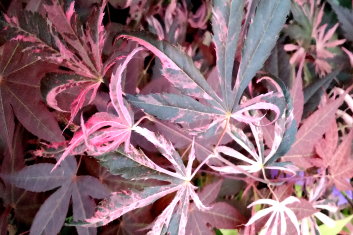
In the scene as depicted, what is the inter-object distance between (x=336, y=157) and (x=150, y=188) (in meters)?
0.31

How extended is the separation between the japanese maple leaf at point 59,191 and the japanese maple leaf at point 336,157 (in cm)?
31

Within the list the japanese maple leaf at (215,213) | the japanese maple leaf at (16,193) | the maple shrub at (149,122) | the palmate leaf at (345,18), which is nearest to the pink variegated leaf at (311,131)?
the maple shrub at (149,122)

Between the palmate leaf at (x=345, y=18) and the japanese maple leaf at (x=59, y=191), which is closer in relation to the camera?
the japanese maple leaf at (x=59, y=191)

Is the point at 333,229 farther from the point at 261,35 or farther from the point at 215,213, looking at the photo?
the point at 261,35

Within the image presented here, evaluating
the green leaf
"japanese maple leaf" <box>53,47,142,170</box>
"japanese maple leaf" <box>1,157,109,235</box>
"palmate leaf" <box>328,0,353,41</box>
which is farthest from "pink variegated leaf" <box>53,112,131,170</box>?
"palmate leaf" <box>328,0,353,41</box>

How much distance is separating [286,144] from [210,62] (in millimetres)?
211

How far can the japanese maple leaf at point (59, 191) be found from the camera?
477 mm

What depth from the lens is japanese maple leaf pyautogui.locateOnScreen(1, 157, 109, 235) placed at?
0.48 meters

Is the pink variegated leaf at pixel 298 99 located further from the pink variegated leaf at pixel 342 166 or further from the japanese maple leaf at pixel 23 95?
the japanese maple leaf at pixel 23 95

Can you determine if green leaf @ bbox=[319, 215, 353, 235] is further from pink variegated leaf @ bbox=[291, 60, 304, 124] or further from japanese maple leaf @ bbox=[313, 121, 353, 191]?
pink variegated leaf @ bbox=[291, 60, 304, 124]

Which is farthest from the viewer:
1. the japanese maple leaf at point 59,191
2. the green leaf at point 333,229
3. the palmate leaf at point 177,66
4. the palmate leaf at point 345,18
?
the palmate leaf at point 345,18

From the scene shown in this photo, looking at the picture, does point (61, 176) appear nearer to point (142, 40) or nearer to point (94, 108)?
point (94, 108)

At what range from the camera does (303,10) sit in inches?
28.9

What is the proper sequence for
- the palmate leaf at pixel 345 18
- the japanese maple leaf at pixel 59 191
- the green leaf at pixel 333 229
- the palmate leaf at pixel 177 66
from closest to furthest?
the palmate leaf at pixel 177 66, the japanese maple leaf at pixel 59 191, the green leaf at pixel 333 229, the palmate leaf at pixel 345 18
